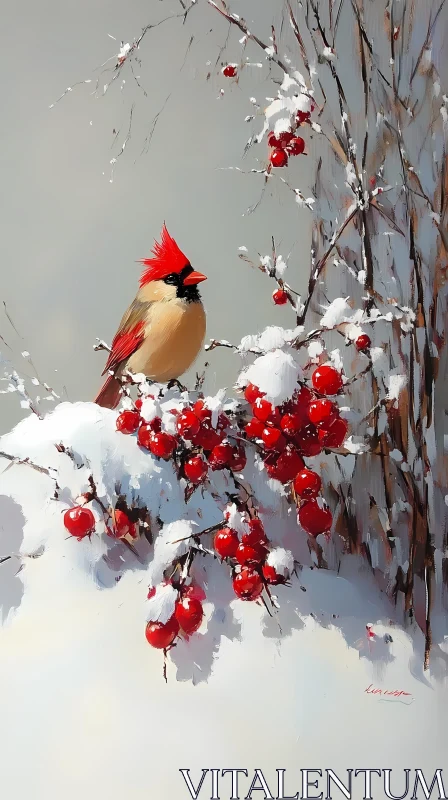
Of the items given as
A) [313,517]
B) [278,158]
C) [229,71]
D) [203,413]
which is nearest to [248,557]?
[313,517]

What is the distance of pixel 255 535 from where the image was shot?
3.24 ft

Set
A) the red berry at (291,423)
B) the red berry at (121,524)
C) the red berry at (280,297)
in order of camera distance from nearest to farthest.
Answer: the red berry at (291,423), the red berry at (121,524), the red berry at (280,297)

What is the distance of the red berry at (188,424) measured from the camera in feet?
3.10

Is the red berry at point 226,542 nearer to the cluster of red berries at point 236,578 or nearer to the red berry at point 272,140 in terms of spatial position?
the cluster of red berries at point 236,578

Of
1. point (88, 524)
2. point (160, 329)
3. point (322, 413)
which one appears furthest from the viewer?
point (160, 329)

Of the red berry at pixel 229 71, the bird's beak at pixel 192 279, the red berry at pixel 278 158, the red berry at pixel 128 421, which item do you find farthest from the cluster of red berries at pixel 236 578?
the red berry at pixel 229 71

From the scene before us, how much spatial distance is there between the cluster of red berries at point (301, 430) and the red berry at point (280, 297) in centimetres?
21

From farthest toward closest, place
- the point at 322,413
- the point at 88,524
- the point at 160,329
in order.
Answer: the point at 160,329, the point at 88,524, the point at 322,413

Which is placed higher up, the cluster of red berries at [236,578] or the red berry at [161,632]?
the cluster of red berries at [236,578]

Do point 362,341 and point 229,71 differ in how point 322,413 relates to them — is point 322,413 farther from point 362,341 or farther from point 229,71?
point 229,71

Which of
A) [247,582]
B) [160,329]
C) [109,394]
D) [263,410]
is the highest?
[160,329]

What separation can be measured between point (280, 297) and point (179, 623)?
0.57 metres

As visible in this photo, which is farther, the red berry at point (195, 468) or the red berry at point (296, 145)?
the red berry at point (296, 145)

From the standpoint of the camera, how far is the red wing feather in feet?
3.71
